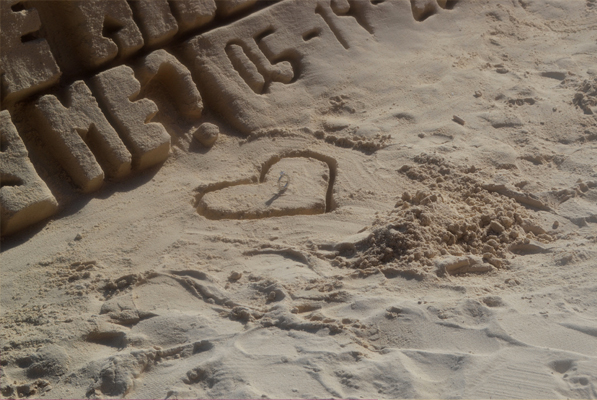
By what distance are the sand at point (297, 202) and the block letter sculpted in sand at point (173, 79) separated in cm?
1

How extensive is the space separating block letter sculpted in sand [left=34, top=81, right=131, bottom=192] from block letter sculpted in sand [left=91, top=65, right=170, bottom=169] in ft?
0.16

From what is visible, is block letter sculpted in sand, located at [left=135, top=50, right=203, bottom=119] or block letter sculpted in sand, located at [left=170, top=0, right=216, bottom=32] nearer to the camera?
block letter sculpted in sand, located at [left=135, top=50, right=203, bottom=119]

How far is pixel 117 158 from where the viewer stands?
2.79 meters

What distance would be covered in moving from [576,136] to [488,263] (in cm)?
114

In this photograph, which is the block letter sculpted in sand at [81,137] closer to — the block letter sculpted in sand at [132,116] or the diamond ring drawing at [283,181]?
the block letter sculpted in sand at [132,116]

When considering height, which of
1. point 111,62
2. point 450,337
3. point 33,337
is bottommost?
point 450,337

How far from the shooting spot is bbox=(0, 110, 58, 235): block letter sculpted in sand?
254 centimetres

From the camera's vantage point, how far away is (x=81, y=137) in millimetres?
2781

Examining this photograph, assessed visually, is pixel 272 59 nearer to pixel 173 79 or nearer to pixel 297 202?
pixel 173 79

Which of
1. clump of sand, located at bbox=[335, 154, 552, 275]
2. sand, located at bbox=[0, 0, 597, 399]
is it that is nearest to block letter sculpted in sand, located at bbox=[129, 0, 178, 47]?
sand, located at bbox=[0, 0, 597, 399]

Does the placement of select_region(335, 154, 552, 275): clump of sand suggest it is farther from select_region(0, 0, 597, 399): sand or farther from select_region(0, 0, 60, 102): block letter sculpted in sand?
select_region(0, 0, 60, 102): block letter sculpted in sand

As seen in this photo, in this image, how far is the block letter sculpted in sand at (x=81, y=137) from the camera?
8.97ft

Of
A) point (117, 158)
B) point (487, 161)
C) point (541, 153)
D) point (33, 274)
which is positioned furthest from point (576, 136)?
point (33, 274)

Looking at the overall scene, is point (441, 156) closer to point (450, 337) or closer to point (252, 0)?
point (450, 337)
